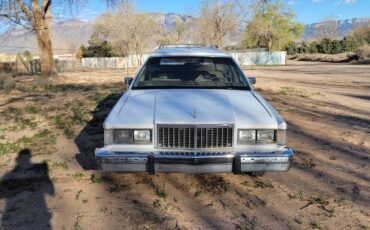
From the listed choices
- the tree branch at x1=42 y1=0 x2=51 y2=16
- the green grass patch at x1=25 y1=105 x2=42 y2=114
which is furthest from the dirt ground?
the tree branch at x1=42 y1=0 x2=51 y2=16

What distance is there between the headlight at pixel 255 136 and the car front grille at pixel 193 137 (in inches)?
5.3

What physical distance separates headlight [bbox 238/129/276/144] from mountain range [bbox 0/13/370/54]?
18588 millimetres

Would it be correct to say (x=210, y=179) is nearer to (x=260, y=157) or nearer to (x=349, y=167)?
(x=260, y=157)

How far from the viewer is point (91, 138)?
641cm

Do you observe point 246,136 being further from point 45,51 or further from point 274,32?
point 274,32

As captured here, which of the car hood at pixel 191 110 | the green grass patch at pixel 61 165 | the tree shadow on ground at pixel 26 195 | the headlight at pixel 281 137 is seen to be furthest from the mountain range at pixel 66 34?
the headlight at pixel 281 137

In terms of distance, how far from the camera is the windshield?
5191 mm

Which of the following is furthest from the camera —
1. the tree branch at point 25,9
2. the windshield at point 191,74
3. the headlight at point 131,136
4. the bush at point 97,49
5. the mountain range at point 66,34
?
the bush at point 97,49

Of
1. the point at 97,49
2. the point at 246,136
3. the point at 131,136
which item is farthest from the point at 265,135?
the point at 97,49

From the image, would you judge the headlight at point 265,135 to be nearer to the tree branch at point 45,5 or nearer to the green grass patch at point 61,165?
the green grass patch at point 61,165

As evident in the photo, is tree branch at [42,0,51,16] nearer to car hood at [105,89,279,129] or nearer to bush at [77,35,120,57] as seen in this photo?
car hood at [105,89,279,129]

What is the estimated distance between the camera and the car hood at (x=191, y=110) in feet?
12.7

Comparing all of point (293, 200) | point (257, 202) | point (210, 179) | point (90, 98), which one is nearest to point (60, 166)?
A: point (210, 179)

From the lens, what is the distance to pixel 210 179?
4.55 m
